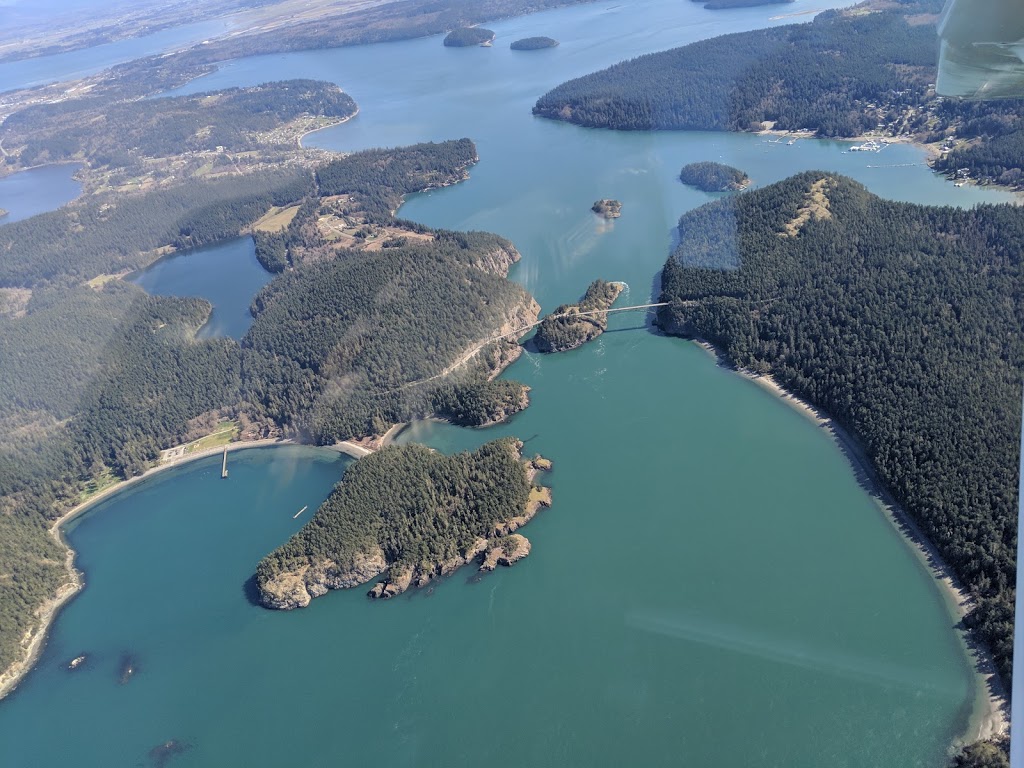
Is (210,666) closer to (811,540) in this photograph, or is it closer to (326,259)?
(811,540)

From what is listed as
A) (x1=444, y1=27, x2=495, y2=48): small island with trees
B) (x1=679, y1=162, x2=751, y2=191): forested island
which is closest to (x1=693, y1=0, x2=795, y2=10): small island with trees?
(x1=444, y1=27, x2=495, y2=48): small island with trees

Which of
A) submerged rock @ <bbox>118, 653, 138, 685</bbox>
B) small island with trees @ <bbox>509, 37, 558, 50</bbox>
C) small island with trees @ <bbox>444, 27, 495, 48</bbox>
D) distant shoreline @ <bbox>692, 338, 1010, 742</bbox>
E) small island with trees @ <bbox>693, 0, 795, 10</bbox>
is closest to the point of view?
distant shoreline @ <bbox>692, 338, 1010, 742</bbox>

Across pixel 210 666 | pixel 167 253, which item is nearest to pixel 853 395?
pixel 210 666

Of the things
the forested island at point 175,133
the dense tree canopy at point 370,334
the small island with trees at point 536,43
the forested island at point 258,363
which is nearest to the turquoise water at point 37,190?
the forested island at point 175,133

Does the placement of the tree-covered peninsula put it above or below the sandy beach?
above

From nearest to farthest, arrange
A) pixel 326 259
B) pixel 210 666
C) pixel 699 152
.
→ pixel 210 666 < pixel 326 259 < pixel 699 152

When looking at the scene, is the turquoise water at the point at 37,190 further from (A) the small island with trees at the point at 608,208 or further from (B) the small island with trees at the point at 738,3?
(B) the small island with trees at the point at 738,3

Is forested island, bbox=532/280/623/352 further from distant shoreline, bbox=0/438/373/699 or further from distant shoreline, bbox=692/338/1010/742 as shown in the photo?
distant shoreline, bbox=0/438/373/699
